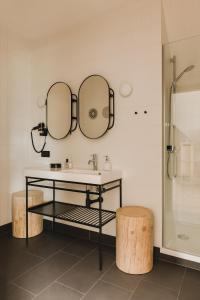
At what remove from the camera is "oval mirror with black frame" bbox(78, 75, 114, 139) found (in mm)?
2232

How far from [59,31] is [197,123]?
196 cm

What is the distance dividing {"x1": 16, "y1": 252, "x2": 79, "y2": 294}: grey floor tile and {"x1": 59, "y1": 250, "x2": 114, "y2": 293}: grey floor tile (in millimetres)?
80

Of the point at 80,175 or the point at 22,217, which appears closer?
the point at 80,175

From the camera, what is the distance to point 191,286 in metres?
1.60

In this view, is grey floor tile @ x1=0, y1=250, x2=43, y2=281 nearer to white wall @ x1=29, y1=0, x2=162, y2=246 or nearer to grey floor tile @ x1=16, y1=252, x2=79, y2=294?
grey floor tile @ x1=16, y1=252, x2=79, y2=294

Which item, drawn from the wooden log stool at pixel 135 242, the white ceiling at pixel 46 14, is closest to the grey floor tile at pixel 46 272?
the wooden log stool at pixel 135 242

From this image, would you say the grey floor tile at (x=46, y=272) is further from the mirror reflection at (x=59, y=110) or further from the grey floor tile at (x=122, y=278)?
the mirror reflection at (x=59, y=110)

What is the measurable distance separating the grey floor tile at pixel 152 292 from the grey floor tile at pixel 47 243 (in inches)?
37.0

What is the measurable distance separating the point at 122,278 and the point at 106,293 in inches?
8.4

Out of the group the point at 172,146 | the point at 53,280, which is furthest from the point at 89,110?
the point at 53,280

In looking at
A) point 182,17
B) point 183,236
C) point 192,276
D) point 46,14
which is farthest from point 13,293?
point 182,17

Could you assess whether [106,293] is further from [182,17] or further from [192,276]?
[182,17]

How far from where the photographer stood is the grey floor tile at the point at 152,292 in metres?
1.49

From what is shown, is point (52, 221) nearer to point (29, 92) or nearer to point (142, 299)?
point (142, 299)
